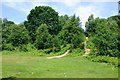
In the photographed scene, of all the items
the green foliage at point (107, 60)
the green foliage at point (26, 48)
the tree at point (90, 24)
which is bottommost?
the green foliage at point (107, 60)

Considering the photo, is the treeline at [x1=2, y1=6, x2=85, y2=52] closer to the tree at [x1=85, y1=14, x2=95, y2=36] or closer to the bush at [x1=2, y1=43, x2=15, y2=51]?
the bush at [x1=2, y1=43, x2=15, y2=51]

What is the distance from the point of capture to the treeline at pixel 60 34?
119 ft

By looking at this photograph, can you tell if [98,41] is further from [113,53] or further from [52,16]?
[52,16]

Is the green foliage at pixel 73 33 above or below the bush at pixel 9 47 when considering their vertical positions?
above

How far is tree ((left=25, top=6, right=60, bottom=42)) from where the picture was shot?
6494 centimetres

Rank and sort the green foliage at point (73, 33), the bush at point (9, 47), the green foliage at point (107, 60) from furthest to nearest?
the bush at point (9, 47)
the green foliage at point (73, 33)
the green foliage at point (107, 60)

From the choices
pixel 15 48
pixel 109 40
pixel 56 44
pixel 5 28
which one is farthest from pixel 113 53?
pixel 5 28

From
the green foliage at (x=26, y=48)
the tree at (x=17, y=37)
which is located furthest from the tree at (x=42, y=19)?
the green foliage at (x=26, y=48)

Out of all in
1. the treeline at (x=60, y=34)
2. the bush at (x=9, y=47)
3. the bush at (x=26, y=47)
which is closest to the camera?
the treeline at (x=60, y=34)

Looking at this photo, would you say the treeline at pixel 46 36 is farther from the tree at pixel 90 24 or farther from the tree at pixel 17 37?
the tree at pixel 90 24

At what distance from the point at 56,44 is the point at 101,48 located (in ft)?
36.3

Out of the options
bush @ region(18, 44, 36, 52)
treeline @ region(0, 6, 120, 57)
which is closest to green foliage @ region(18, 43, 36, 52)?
bush @ region(18, 44, 36, 52)

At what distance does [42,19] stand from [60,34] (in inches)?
728

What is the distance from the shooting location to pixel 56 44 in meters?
45.5
